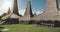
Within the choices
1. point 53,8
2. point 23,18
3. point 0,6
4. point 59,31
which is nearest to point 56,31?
point 59,31

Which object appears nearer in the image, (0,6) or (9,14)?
(0,6)

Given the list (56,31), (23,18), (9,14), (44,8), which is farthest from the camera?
(9,14)

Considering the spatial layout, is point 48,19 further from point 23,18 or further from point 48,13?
point 23,18

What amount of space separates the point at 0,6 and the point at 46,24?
439 centimetres

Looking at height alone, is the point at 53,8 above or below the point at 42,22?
above

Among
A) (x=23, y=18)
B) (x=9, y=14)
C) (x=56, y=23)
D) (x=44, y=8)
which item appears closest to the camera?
(x=56, y=23)

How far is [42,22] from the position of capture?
1559cm

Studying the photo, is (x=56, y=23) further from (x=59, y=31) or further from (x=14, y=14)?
(x=14, y=14)

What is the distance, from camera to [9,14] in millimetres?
21594

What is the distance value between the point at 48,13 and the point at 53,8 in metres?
0.61

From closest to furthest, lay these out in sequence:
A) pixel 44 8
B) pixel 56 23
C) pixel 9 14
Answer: pixel 56 23 → pixel 44 8 → pixel 9 14

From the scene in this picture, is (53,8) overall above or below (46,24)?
above

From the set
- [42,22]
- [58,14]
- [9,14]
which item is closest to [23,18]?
[9,14]

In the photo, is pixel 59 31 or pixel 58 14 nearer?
pixel 59 31
